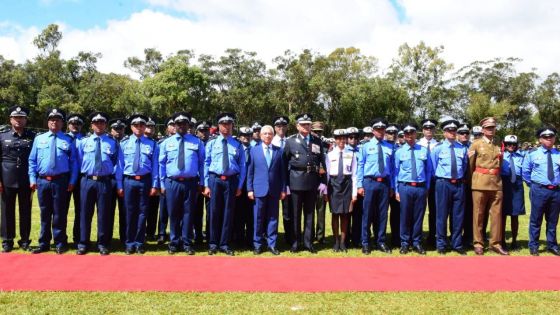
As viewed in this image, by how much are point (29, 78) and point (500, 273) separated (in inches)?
1782

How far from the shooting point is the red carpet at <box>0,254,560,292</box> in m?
5.27

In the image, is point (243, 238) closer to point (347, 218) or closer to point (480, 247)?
point (347, 218)

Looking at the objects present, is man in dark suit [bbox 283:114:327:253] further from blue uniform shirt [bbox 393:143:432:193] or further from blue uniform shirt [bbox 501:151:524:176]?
blue uniform shirt [bbox 501:151:524:176]

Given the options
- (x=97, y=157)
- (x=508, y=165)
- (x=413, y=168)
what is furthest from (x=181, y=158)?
(x=508, y=165)

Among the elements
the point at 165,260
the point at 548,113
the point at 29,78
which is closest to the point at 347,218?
the point at 165,260

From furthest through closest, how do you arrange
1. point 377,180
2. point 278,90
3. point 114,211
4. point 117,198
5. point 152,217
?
point 278,90 → point 152,217 → point 117,198 → point 377,180 → point 114,211

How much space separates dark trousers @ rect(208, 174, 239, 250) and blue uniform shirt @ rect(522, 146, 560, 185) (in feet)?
15.5

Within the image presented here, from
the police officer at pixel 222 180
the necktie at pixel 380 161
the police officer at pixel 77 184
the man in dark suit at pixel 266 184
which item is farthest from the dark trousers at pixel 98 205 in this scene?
the necktie at pixel 380 161

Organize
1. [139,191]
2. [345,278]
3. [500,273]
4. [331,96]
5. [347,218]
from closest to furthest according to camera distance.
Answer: [345,278] → [500,273] → [139,191] → [347,218] → [331,96]

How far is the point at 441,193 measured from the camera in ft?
24.5

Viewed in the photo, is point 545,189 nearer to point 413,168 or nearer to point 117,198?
point 413,168

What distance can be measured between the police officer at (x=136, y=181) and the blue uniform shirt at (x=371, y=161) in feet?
10.4

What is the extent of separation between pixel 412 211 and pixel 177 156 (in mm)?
3736

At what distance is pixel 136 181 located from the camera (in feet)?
22.9
